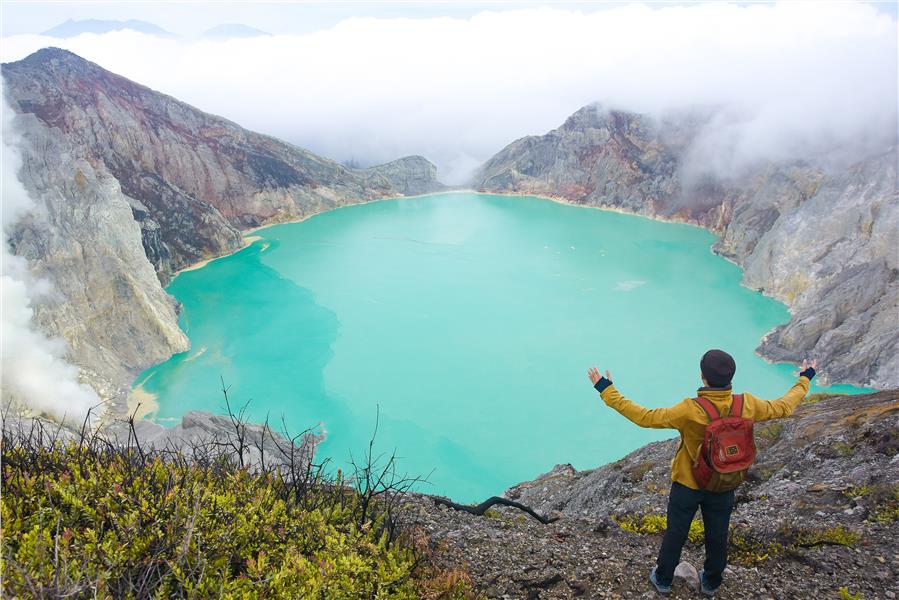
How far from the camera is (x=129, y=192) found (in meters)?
53.4

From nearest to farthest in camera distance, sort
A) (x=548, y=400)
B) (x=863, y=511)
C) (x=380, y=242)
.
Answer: (x=863, y=511) → (x=548, y=400) → (x=380, y=242)

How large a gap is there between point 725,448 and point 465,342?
28086 millimetres

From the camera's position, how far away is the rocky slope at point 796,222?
2883cm

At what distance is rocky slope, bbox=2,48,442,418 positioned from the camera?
28109mm

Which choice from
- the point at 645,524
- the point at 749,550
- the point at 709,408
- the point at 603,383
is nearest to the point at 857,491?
the point at 749,550

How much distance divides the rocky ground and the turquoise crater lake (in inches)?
209

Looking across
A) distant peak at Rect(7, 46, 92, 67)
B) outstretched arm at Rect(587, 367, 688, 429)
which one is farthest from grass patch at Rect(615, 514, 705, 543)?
distant peak at Rect(7, 46, 92, 67)

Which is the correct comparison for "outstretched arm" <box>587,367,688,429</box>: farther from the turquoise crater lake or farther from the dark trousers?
the turquoise crater lake

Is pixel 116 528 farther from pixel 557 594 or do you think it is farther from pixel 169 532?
pixel 557 594

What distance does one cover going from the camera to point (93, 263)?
99.2 ft

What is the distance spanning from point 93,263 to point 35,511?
32.0 meters

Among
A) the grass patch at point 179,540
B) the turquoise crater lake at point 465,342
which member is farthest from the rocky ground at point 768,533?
the turquoise crater lake at point 465,342

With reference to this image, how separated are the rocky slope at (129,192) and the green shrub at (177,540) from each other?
2565 centimetres

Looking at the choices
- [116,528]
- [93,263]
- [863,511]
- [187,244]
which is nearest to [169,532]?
[116,528]
